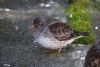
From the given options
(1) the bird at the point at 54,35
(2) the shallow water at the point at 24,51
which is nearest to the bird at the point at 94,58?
(2) the shallow water at the point at 24,51

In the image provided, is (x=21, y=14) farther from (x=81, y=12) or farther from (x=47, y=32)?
(x=47, y=32)

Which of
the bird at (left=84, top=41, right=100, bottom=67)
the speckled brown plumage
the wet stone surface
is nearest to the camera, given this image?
the bird at (left=84, top=41, right=100, bottom=67)

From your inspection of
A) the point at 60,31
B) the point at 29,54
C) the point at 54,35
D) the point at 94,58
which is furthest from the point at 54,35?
the point at 94,58

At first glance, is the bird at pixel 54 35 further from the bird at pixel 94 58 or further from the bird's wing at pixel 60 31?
the bird at pixel 94 58

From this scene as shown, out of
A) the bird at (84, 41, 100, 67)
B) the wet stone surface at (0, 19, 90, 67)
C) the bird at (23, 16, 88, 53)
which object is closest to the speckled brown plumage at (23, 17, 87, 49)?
the bird at (23, 16, 88, 53)

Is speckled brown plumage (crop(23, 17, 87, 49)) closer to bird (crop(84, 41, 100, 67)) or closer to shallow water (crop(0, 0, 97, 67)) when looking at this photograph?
shallow water (crop(0, 0, 97, 67))

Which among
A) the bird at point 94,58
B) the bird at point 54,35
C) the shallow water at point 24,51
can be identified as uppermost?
the bird at point 94,58

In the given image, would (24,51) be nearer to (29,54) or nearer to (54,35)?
(29,54)
